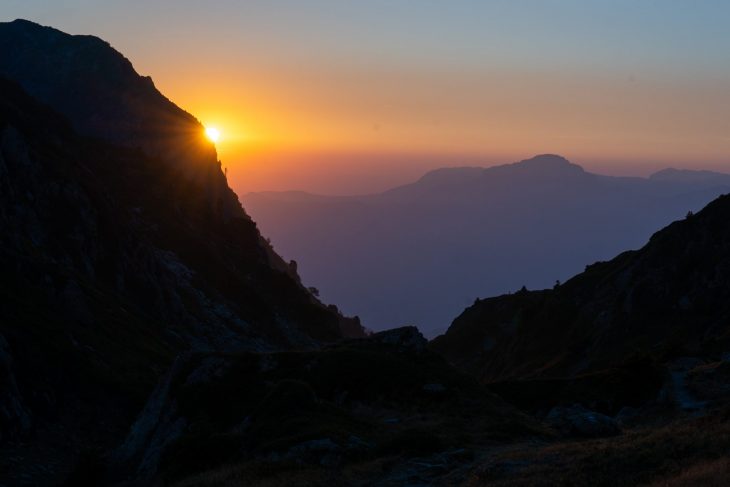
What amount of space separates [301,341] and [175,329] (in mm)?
35578

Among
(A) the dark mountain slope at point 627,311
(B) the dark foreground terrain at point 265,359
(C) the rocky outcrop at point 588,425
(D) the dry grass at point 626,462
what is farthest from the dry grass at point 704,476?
(A) the dark mountain slope at point 627,311

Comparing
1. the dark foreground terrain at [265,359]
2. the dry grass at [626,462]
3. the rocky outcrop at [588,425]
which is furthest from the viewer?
the rocky outcrop at [588,425]

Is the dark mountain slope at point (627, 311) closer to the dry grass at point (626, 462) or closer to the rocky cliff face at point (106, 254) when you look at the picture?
the rocky cliff face at point (106, 254)

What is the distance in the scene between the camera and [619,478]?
2127 centimetres

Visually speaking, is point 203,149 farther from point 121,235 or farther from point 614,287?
point 614,287

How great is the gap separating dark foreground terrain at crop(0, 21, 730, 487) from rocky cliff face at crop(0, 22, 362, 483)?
15.6 inches

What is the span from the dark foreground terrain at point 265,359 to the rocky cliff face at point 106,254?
0.40 m

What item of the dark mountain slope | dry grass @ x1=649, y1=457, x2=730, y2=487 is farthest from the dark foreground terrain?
the dark mountain slope

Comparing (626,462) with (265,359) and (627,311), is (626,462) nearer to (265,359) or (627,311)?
(265,359)

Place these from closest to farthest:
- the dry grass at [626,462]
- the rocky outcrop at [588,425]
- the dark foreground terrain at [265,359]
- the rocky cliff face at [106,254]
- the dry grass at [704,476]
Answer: the dry grass at [704,476]
the dry grass at [626,462]
the dark foreground terrain at [265,359]
the rocky outcrop at [588,425]
the rocky cliff face at [106,254]

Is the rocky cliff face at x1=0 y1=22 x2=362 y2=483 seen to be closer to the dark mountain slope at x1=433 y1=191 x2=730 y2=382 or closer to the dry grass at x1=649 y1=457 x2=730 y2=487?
the dark mountain slope at x1=433 y1=191 x2=730 y2=382

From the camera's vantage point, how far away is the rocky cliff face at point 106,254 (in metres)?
60.2

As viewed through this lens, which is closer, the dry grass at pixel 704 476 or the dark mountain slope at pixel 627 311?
the dry grass at pixel 704 476

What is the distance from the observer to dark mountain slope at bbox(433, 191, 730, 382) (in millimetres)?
93938
